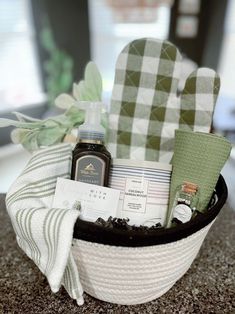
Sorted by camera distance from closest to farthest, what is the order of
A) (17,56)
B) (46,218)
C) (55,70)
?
1. (46,218)
2. (17,56)
3. (55,70)

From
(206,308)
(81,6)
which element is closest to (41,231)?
(206,308)

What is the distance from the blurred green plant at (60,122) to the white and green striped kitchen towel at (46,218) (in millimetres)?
48

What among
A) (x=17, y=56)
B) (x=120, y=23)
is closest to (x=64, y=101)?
(x=17, y=56)

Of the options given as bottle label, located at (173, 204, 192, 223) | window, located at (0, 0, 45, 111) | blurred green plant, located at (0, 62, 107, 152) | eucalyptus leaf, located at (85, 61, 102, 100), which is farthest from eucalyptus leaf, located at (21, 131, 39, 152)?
window, located at (0, 0, 45, 111)

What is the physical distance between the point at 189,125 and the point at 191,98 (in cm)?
4

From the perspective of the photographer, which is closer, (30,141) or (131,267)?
(131,267)

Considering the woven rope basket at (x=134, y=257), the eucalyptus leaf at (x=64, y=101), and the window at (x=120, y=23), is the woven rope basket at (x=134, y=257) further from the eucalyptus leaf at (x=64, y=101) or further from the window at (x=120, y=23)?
the window at (x=120, y=23)

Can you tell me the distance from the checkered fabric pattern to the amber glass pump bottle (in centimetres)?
10

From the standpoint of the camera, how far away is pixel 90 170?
0.37 m

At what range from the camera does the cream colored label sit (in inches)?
14.7

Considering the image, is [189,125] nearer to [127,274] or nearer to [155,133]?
[155,133]

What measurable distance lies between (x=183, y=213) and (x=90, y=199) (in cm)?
11

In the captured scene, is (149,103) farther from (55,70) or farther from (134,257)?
(55,70)

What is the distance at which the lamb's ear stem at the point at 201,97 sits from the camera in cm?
43
